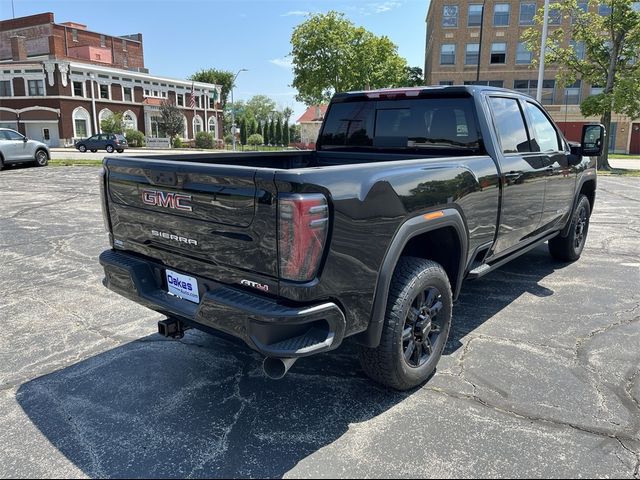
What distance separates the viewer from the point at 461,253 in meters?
3.52

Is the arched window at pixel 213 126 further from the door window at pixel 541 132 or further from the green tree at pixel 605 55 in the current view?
the door window at pixel 541 132

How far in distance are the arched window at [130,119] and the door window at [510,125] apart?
50.9 metres

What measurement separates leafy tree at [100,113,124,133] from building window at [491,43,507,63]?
3617 cm

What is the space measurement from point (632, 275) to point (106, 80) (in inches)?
2100

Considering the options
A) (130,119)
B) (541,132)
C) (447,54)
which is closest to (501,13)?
(447,54)

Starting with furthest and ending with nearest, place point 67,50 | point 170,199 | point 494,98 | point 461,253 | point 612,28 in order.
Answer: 1. point 67,50
2. point 612,28
3. point 494,98
4. point 461,253
5. point 170,199

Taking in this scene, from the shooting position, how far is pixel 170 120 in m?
50.0

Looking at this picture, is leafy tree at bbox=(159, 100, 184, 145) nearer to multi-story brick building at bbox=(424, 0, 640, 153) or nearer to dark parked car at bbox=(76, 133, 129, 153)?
dark parked car at bbox=(76, 133, 129, 153)

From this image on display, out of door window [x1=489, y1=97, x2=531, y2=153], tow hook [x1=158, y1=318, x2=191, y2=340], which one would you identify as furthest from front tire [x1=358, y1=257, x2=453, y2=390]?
door window [x1=489, y1=97, x2=531, y2=153]

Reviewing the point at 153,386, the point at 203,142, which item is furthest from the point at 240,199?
the point at 203,142

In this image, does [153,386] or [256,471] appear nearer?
[256,471]

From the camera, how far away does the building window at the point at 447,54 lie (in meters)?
45.7

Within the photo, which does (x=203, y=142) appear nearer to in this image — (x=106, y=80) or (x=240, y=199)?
(x=106, y=80)

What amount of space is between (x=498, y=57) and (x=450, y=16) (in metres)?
5.97
